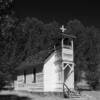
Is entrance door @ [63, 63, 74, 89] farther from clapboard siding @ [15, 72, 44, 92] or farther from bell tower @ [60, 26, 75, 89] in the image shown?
clapboard siding @ [15, 72, 44, 92]

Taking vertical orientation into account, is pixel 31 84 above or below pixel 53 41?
below

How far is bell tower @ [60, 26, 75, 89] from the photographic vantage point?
27.1 metres

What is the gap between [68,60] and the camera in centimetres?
2731

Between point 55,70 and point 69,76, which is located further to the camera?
point 69,76

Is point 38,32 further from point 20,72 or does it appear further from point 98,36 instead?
point 20,72

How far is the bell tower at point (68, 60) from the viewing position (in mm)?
27053

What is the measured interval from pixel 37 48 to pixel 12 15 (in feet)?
102

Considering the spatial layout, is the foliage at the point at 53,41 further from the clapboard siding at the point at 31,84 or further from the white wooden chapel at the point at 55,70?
the white wooden chapel at the point at 55,70

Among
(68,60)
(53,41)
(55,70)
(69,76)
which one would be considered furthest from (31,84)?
(53,41)

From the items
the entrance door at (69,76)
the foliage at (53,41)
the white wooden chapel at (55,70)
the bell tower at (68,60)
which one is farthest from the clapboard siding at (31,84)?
the foliage at (53,41)

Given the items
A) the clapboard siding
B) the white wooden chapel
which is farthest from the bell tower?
the clapboard siding

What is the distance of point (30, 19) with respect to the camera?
171 feet

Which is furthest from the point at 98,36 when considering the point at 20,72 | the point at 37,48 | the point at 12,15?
the point at 12,15

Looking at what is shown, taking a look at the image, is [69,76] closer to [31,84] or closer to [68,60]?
[68,60]
